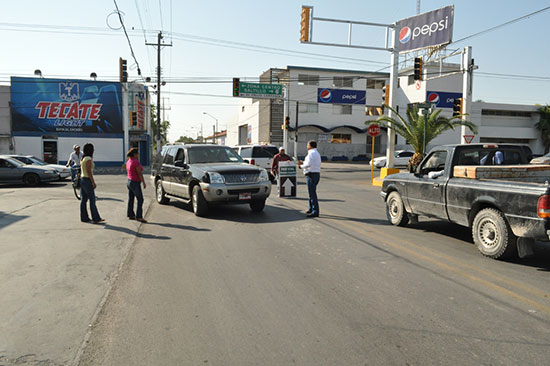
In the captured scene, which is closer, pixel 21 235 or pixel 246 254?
pixel 246 254

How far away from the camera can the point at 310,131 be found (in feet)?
165

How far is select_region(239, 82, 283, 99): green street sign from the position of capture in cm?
3850

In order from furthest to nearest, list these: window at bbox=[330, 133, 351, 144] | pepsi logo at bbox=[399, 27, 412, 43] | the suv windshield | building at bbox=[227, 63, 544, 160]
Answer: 1. window at bbox=[330, 133, 351, 144]
2. building at bbox=[227, 63, 544, 160]
3. pepsi logo at bbox=[399, 27, 412, 43]
4. the suv windshield

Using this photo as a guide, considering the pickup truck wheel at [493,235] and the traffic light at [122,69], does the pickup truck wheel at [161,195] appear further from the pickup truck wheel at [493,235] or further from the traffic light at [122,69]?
the traffic light at [122,69]

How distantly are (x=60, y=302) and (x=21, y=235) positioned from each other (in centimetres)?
433

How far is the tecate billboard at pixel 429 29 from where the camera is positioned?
25547 millimetres

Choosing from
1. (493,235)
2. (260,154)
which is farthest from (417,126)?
(493,235)

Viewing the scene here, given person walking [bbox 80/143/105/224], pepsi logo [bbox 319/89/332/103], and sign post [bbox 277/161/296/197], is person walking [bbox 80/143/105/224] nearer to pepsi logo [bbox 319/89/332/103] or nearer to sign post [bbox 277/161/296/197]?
sign post [bbox 277/161/296/197]

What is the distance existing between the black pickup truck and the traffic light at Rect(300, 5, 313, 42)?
11.0m

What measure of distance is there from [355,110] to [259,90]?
16957 millimetres

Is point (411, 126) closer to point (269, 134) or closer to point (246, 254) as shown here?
point (246, 254)

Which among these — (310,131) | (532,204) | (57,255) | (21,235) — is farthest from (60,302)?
(310,131)

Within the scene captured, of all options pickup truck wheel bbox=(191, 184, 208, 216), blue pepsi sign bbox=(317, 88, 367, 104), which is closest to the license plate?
pickup truck wheel bbox=(191, 184, 208, 216)

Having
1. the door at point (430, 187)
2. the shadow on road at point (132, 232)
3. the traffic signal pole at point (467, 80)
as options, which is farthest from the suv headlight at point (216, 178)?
the traffic signal pole at point (467, 80)
